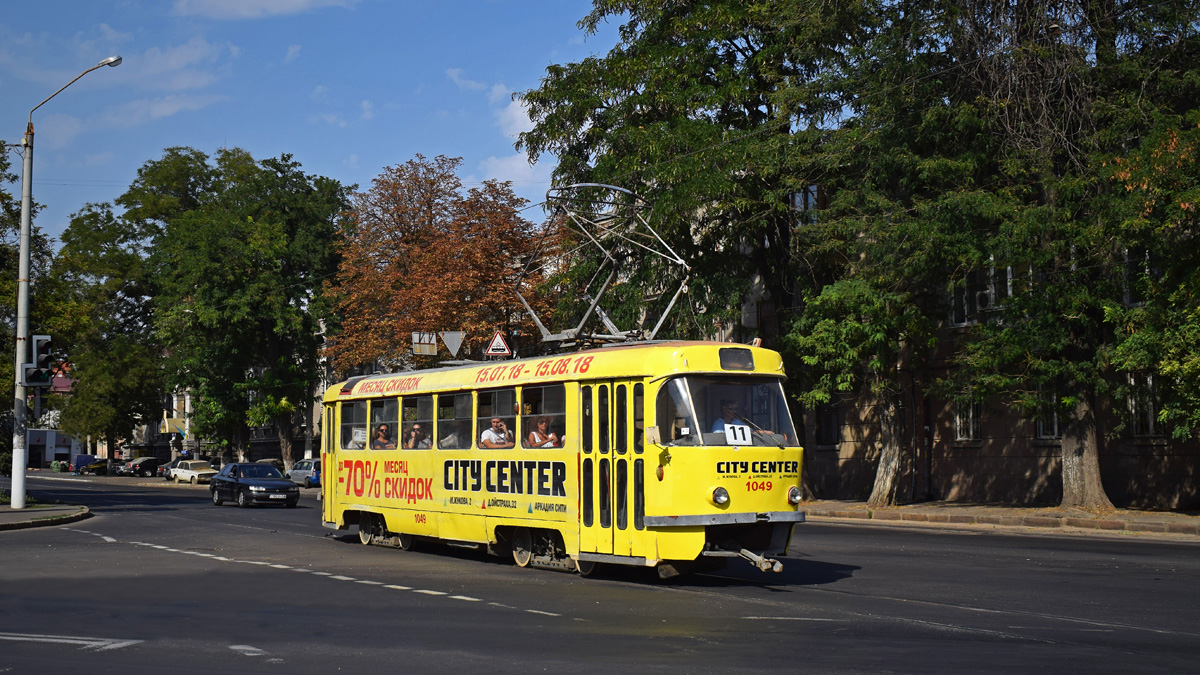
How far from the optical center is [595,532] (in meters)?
14.8

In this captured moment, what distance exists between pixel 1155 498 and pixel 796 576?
1841cm

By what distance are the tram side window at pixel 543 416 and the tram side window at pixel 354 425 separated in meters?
5.21

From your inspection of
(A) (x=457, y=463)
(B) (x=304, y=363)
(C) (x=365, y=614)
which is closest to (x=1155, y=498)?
(A) (x=457, y=463)

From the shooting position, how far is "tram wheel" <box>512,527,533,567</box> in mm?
16391

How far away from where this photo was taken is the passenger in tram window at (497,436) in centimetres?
1677

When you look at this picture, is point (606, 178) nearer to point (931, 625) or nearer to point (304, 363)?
point (931, 625)

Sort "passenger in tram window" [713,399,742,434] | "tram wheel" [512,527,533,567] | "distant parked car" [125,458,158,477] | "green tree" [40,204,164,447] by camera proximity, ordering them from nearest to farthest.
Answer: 1. "passenger in tram window" [713,399,742,434]
2. "tram wheel" [512,527,533,567]
3. "green tree" [40,204,164,447]
4. "distant parked car" [125,458,158,477]

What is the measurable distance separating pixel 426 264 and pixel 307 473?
1634 centimetres

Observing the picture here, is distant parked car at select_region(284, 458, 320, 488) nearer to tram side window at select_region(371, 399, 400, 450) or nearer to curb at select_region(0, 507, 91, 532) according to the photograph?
curb at select_region(0, 507, 91, 532)

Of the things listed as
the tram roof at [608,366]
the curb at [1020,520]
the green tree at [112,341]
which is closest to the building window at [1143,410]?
the curb at [1020,520]

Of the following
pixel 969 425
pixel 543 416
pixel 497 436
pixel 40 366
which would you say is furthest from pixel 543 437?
pixel 969 425

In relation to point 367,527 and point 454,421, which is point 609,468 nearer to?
point 454,421

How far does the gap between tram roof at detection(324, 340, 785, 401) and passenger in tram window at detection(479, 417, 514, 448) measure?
0.55 metres

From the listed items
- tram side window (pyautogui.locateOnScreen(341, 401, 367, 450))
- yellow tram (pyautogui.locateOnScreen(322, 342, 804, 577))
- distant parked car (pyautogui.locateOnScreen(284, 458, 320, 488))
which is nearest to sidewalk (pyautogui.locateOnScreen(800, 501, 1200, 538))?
yellow tram (pyautogui.locateOnScreen(322, 342, 804, 577))
